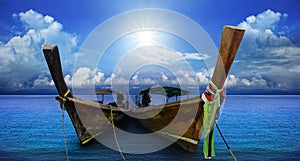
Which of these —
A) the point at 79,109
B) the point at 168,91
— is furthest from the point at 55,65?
the point at 168,91

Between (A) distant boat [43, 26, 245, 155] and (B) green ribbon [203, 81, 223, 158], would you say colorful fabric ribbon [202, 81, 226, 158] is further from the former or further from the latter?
(A) distant boat [43, 26, 245, 155]

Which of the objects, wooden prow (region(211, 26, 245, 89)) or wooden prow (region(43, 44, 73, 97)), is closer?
wooden prow (region(211, 26, 245, 89))

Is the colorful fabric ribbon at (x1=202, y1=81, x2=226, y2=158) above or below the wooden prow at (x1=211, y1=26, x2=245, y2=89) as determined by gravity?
below

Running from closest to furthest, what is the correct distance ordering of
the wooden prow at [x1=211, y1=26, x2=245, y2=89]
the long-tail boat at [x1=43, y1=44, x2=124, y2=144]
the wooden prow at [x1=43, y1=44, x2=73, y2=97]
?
the wooden prow at [x1=211, y1=26, x2=245, y2=89] < the wooden prow at [x1=43, y1=44, x2=73, y2=97] < the long-tail boat at [x1=43, y1=44, x2=124, y2=144]

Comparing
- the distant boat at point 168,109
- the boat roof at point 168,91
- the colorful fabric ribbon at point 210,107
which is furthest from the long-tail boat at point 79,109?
the colorful fabric ribbon at point 210,107

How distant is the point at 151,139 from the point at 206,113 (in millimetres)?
7178

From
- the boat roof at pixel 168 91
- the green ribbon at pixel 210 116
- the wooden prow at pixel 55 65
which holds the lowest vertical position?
the green ribbon at pixel 210 116

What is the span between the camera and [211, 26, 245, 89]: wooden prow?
4141 mm

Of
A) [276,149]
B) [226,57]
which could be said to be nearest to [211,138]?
[226,57]

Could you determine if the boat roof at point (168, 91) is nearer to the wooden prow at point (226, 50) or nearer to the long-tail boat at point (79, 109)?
the long-tail boat at point (79, 109)

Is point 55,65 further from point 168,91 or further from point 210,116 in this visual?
point 168,91

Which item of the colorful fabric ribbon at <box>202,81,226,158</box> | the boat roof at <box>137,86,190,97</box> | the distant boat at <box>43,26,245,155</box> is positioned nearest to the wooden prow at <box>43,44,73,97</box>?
the distant boat at <box>43,26,245,155</box>

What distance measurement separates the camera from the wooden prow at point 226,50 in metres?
4.14

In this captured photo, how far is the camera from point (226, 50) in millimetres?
4379
